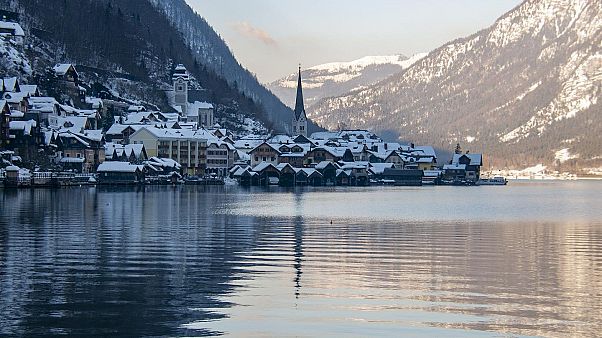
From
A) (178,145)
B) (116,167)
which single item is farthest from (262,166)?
(116,167)

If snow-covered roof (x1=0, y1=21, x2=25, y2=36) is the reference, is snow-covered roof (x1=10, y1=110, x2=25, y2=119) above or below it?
below

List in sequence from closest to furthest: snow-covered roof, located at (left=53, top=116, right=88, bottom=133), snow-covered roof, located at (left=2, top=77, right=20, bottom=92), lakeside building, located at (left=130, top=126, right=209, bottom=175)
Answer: snow-covered roof, located at (left=2, top=77, right=20, bottom=92), snow-covered roof, located at (left=53, top=116, right=88, bottom=133), lakeside building, located at (left=130, top=126, right=209, bottom=175)

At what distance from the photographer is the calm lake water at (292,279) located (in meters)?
20.8

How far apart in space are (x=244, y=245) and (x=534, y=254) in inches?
418

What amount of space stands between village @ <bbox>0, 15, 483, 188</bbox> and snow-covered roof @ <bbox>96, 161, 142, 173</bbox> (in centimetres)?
13

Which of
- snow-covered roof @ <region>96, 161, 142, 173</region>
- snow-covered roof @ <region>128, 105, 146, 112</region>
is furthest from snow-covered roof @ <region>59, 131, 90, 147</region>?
snow-covered roof @ <region>128, 105, 146, 112</region>

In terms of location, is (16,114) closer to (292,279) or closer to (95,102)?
(95,102)

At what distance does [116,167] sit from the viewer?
130750mm

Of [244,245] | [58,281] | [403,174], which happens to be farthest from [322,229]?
[403,174]

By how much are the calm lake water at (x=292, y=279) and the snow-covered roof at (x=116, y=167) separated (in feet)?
259

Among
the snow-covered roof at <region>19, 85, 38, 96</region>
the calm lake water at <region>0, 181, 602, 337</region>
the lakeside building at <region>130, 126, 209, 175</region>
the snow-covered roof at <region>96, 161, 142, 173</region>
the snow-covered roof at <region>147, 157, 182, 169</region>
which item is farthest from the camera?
the lakeside building at <region>130, 126, 209, 175</region>

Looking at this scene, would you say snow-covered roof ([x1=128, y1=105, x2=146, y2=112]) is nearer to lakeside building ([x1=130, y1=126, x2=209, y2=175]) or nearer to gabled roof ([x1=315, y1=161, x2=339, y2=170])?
lakeside building ([x1=130, y1=126, x2=209, y2=175])

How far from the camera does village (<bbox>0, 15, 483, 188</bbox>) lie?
379ft

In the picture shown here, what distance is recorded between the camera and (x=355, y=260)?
1323 inches
